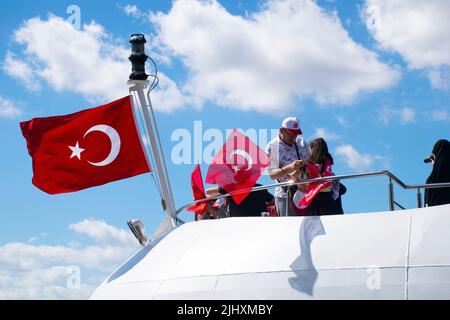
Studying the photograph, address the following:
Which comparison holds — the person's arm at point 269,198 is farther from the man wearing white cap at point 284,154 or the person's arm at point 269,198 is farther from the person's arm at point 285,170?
the person's arm at point 285,170

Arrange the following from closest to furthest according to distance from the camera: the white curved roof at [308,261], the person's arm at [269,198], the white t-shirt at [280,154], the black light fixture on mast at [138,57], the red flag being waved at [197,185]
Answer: the white curved roof at [308,261] < the white t-shirt at [280,154] < the person's arm at [269,198] < the red flag being waved at [197,185] < the black light fixture on mast at [138,57]

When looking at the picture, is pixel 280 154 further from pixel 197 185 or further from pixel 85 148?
pixel 85 148

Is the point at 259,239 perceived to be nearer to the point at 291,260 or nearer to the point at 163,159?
the point at 291,260

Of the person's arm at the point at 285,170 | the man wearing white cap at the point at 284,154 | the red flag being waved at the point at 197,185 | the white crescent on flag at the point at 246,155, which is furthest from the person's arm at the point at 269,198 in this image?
the red flag being waved at the point at 197,185

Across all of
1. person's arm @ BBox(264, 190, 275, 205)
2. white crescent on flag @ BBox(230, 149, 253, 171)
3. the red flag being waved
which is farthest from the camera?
the red flag being waved

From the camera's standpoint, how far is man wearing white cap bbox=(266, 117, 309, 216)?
11391 millimetres

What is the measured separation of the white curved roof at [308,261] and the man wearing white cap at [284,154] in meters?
0.71

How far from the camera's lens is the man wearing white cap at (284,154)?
11391 millimetres

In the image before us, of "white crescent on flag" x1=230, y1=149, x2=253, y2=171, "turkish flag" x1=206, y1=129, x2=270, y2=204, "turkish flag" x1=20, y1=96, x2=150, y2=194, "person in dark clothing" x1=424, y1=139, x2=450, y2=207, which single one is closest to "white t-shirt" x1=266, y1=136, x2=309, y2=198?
"turkish flag" x1=206, y1=129, x2=270, y2=204

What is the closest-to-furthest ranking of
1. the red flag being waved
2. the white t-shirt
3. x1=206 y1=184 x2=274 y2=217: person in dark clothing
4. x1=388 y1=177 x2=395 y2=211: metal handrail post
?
x1=388 y1=177 x2=395 y2=211: metal handrail post
the white t-shirt
x1=206 y1=184 x2=274 y2=217: person in dark clothing
the red flag being waved

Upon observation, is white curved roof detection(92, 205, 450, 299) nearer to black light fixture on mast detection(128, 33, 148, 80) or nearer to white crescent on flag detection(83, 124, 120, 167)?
white crescent on flag detection(83, 124, 120, 167)

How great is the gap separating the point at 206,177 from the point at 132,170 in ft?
5.27

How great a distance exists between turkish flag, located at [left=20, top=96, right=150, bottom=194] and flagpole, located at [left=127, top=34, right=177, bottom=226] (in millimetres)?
220

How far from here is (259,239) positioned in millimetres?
10430
